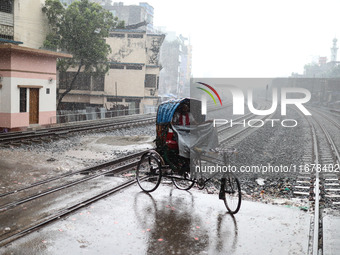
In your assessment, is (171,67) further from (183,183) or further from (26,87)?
(183,183)

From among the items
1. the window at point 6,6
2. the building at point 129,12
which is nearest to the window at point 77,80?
the window at point 6,6

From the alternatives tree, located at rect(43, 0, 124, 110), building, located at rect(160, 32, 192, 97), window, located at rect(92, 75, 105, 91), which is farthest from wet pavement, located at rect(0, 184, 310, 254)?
building, located at rect(160, 32, 192, 97)

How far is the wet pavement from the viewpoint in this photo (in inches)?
201

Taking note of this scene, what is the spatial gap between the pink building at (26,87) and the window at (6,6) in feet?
14.8

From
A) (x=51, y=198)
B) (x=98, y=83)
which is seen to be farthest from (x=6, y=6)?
(x=51, y=198)

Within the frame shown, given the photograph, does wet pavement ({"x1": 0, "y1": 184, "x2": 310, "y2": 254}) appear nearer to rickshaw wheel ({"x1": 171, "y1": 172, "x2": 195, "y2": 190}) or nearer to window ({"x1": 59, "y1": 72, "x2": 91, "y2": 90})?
rickshaw wheel ({"x1": 171, "y1": 172, "x2": 195, "y2": 190})

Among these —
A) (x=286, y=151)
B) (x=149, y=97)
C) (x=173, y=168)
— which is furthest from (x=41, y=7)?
(x=173, y=168)

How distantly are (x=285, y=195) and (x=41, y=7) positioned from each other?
24.0m

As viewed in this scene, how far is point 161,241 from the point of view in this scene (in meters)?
5.37

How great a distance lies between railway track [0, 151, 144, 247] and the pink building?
1133 centimetres

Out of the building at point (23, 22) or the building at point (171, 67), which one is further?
the building at point (171, 67)

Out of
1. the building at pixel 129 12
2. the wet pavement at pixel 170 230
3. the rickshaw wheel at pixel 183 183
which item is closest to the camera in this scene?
the wet pavement at pixel 170 230

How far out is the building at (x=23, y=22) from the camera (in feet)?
74.5

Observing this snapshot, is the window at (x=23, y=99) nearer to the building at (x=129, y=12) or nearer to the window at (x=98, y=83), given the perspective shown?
the window at (x=98, y=83)
